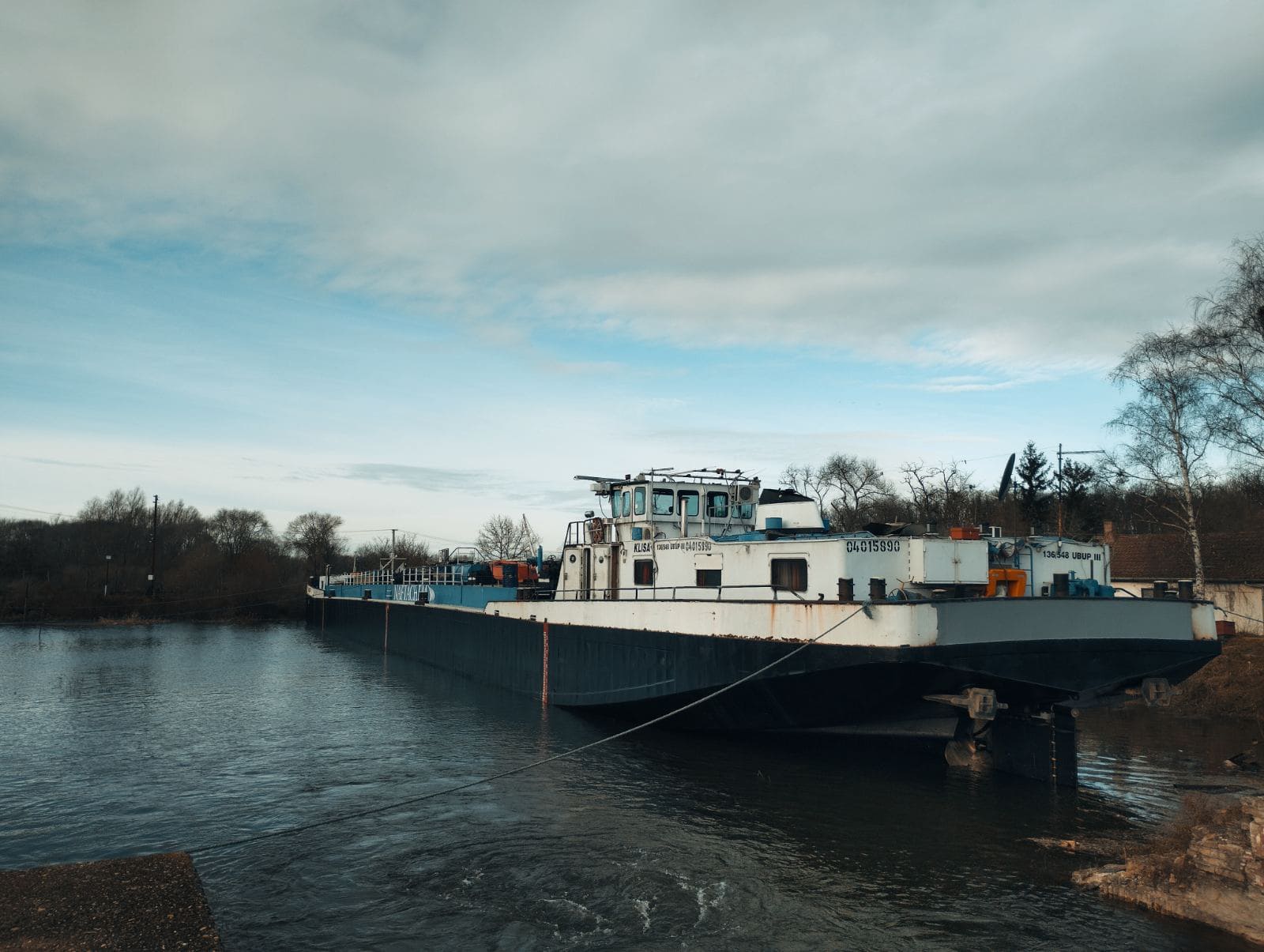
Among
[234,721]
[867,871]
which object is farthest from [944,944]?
[234,721]

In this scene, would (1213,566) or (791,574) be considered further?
(1213,566)

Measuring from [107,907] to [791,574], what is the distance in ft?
35.3

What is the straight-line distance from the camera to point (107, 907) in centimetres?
820

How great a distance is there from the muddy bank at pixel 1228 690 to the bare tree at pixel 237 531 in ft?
284

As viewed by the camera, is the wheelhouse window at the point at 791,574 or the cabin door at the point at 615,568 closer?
the wheelhouse window at the point at 791,574

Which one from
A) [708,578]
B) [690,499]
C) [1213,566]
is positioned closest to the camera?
[708,578]

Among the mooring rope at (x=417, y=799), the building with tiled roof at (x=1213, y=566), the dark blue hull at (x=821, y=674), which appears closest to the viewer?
the mooring rope at (x=417, y=799)

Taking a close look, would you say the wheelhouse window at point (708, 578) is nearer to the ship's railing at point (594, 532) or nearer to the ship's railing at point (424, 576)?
the ship's railing at point (594, 532)

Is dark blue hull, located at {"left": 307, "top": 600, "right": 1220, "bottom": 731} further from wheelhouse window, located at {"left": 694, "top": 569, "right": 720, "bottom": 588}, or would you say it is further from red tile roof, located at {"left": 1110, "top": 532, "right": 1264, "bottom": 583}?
red tile roof, located at {"left": 1110, "top": 532, "right": 1264, "bottom": 583}

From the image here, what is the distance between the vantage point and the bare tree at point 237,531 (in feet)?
305

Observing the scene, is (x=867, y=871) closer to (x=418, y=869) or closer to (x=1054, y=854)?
(x=1054, y=854)

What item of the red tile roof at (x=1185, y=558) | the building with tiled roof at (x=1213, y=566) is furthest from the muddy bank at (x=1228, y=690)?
the red tile roof at (x=1185, y=558)

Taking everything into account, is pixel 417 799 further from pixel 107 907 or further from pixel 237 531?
pixel 237 531

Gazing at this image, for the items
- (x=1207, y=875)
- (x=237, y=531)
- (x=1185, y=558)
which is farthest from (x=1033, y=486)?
(x=237, y=531)
